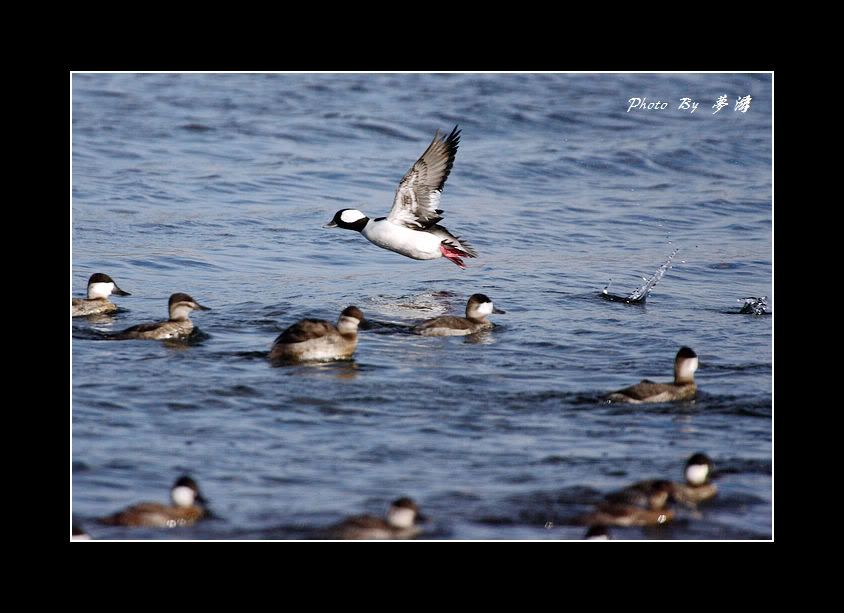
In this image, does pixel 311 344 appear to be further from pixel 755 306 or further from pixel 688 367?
pixel 755 306

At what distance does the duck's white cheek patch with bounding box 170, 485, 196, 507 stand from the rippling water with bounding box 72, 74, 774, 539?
176 mm

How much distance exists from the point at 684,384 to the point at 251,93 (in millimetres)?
16780

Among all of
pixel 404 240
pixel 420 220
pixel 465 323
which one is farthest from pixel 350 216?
pixel 465 323

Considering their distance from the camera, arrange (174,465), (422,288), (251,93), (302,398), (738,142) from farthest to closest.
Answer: (251,93), (738,142), (422,288), (302,398), (174,465)

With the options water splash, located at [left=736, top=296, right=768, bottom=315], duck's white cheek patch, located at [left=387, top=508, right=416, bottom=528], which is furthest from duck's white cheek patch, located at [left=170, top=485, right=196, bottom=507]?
water splash, located at [left=736, top=296, right=768, bottom=315]

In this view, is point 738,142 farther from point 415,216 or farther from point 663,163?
point 415,216

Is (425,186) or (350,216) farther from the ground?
(425,186)

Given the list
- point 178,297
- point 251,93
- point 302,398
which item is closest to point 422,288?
point 178,297

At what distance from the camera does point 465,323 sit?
11344mm

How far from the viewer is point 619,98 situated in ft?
80.7

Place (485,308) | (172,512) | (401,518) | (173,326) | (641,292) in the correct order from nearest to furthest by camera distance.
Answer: (401,518), (172,512), (173,326), (485,308), (641,292)

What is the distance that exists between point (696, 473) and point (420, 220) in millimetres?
7472

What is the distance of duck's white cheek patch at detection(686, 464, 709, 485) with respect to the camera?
740cm

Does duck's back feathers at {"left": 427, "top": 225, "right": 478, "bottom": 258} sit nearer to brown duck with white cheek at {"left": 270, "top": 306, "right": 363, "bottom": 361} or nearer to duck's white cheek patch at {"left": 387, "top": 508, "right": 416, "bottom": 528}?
brown duck with white cheek at {"left": 270, "top": 306, "right": 363, "bottom": 361}
